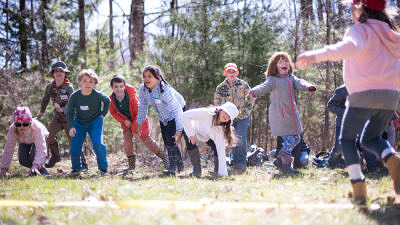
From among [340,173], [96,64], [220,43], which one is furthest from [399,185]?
[96,64]

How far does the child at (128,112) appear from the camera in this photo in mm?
6629

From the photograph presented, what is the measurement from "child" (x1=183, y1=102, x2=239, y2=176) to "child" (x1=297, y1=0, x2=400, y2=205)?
2.37 meters

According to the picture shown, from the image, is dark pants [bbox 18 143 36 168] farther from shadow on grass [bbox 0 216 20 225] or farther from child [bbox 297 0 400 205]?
child [bbox 297 0 400 205]

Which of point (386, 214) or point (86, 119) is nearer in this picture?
point (386, 214)

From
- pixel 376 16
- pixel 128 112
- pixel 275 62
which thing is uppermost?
pixel 376 16

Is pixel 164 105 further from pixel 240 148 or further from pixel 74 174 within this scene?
pixel 74 174

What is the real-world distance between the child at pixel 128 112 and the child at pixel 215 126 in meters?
1.41

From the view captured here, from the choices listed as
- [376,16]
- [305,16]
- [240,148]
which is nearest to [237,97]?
[240,148]

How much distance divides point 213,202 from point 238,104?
11.5 feet

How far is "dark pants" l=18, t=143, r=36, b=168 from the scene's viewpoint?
20.7ft

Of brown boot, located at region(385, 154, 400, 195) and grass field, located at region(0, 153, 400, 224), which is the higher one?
brown boot, located at region(385, 154, 400, 195)

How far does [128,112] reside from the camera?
6809mm

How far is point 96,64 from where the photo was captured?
39.0ft

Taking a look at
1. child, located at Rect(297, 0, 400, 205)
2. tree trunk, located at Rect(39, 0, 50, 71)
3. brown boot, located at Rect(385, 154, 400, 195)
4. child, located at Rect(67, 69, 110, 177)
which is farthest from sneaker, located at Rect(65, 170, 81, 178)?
tree trunk, located at Rect(39, 0, 50, 71)
